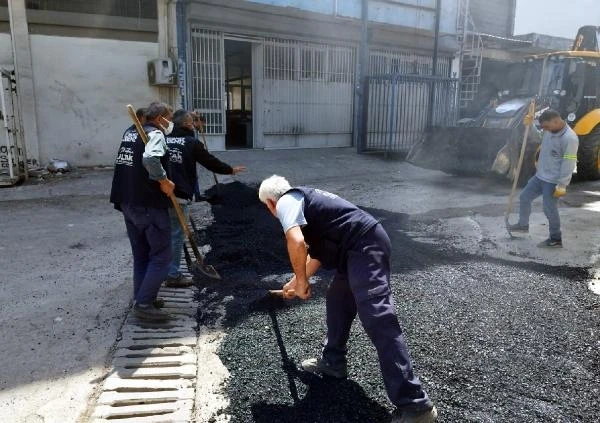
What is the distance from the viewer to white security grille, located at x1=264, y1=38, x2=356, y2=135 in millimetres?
11727

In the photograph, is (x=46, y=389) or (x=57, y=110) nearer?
(x=46, y=389)

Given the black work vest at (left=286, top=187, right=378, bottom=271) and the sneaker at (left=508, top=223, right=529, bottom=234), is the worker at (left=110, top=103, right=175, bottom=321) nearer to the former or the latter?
the black work vest at (left=286, top=187, right=378, bottom=271)

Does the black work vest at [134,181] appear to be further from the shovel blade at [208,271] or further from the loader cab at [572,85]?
the loader cab at [572,85]

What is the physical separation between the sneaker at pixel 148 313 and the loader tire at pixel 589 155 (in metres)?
8.97

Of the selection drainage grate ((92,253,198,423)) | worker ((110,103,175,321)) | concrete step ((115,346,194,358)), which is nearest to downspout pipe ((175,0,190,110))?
worker ((110,103,175,321))

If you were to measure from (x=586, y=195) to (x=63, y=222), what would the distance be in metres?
8.68

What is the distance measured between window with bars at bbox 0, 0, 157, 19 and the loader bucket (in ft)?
21.6

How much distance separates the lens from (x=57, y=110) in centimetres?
949

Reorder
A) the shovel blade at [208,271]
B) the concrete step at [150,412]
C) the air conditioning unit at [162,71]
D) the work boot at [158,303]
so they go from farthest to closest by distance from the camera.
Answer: the air conditioning unit at [162,71]
the shovel blade at [208,271]
the work boot at [158,303]
the concrete step at [150,412]

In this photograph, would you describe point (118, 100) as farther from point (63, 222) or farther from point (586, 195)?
point (586, 195)

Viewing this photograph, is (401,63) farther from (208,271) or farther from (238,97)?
(208,271)

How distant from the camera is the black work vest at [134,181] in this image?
3.49 meters

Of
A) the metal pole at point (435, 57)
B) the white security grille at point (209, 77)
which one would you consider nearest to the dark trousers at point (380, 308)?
the white security grille at point (209, 77)

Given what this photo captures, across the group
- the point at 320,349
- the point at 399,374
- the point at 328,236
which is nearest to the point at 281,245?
the point at 320,349
